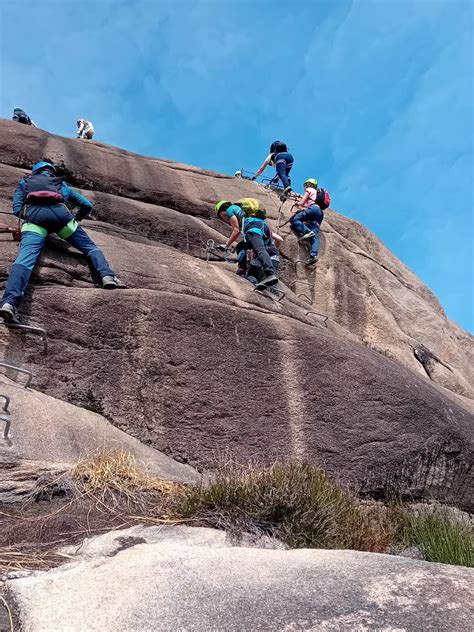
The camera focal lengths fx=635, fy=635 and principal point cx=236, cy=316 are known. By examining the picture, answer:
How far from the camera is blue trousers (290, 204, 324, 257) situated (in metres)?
15.1

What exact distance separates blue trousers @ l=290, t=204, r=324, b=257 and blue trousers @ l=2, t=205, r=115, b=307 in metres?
Answer: 7.30

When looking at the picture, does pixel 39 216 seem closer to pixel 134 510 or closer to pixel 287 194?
pixel 134 510

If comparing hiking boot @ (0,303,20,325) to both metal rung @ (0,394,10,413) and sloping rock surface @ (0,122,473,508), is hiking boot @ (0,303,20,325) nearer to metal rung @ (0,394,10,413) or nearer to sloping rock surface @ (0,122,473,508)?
sloping rock surface @ (0,122,473,508)

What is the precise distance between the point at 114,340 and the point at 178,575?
14.8 feet

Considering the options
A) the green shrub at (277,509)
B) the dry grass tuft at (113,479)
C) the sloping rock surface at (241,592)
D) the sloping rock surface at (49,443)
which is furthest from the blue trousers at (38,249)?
the sloping rock surface at (241,592)

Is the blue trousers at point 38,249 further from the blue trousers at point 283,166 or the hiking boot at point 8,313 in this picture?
the blue trousers at point 283,166

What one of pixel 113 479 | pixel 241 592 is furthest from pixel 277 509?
pixel 241 592

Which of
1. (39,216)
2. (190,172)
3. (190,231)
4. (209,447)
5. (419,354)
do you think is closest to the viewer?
(209,447)

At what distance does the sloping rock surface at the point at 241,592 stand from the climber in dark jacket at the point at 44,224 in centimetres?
464

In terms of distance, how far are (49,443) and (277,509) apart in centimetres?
229

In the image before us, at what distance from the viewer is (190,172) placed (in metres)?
16.4

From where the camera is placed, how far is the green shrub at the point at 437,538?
504cm

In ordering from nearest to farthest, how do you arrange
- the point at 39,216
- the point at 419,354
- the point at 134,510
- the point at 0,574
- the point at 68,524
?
the point at 0,574 < the point at 68,524 < the point at 134,510 < the point at 39,216 < the point at 419,354

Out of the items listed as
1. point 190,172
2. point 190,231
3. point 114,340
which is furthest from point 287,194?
point 114,340
